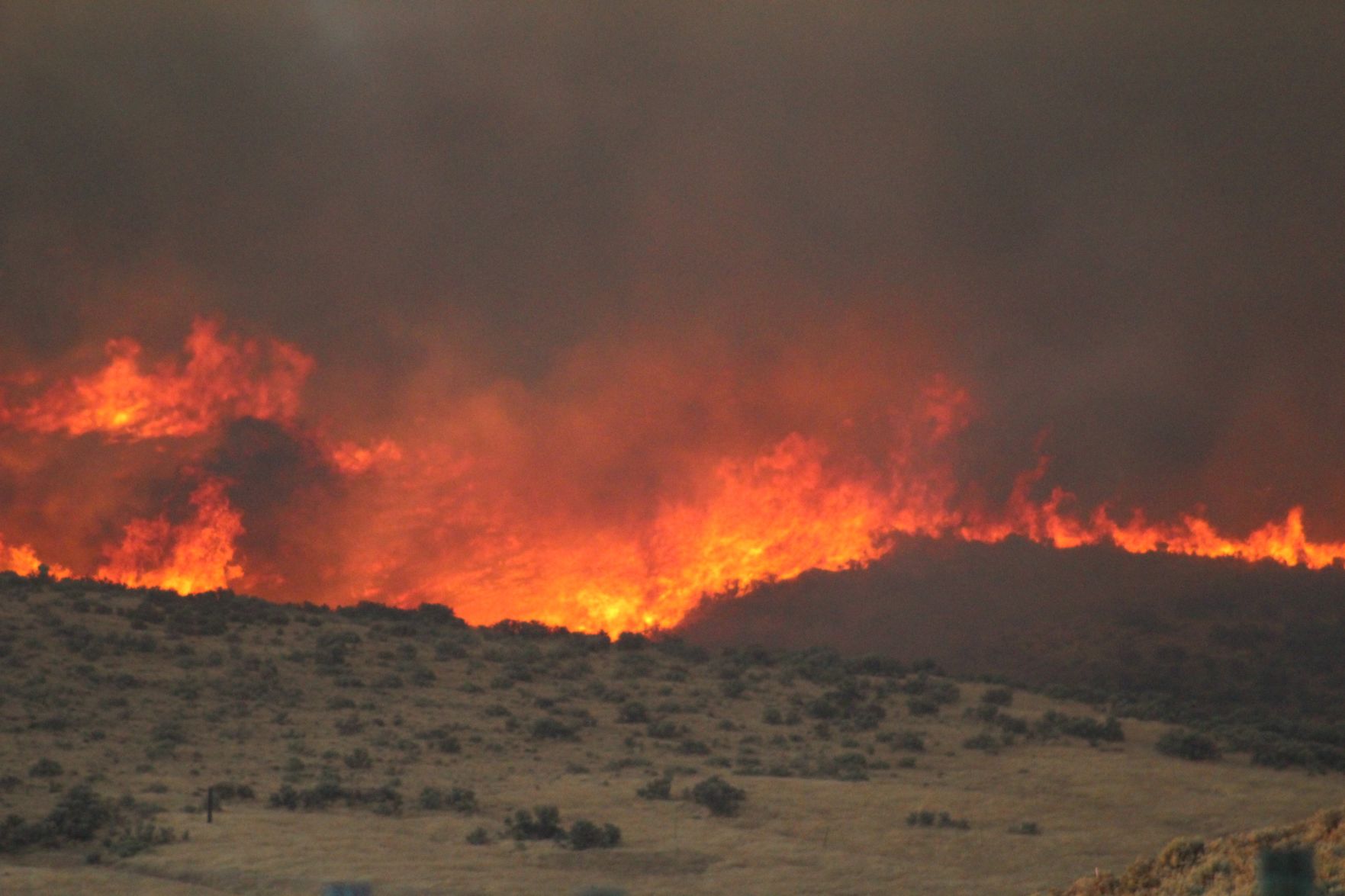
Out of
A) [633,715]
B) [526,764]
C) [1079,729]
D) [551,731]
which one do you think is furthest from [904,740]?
[526,764]

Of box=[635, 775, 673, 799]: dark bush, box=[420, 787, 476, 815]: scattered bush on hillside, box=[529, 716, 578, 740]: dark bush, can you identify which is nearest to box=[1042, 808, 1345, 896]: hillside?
box=[420, 787, 476, 815]: scattered bush on hillside

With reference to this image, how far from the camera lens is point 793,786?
146ft

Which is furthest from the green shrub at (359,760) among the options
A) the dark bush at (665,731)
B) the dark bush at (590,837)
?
the dark bush at (665,731)

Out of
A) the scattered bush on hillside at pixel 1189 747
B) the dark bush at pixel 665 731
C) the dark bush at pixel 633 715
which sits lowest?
the scattered bush on hillside at pixel 1189 747

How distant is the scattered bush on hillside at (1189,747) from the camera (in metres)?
57.2

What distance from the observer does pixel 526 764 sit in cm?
5016

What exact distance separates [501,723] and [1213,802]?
2791 centimetres

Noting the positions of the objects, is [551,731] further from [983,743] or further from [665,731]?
[983,743]

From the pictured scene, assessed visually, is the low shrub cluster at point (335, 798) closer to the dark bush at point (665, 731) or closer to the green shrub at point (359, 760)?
the green shrub at point (359, 760)

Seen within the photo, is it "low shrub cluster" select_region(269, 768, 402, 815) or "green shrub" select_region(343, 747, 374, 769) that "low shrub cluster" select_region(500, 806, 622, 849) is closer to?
"low shrub cluster" select_region(269, 768, 402, 815)

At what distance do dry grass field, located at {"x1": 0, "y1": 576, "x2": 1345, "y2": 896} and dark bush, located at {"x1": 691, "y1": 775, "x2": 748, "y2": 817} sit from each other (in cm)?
38

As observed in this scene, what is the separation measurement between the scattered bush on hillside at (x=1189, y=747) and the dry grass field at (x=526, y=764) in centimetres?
80

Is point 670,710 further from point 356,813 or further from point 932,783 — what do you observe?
point 356,813

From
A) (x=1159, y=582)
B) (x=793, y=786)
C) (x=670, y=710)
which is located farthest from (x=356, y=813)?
(x=1159, y=582)
